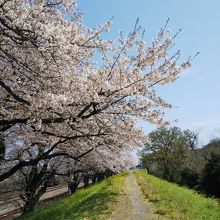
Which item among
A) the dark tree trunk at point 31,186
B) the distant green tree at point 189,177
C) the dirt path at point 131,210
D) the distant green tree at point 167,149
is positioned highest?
the distant green tree at point 167,149

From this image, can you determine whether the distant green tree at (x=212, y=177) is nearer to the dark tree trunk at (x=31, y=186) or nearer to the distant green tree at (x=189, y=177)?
the distant green tree at (x=189, y=177)

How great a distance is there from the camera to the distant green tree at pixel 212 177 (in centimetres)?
3922

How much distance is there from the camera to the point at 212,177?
3984 centimetres

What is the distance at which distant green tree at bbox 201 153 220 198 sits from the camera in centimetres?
3922

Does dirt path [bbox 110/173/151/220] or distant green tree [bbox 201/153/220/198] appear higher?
distant green tree [bbox 201/153/220/198]

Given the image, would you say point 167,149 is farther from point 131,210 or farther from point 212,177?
point 131,210

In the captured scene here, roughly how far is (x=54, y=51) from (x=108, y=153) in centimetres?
1591

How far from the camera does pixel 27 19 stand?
254 inches

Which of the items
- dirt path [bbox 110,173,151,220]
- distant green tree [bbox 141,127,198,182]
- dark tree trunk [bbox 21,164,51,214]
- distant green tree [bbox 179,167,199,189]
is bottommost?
dirt path [bbox 110,173,151,220]

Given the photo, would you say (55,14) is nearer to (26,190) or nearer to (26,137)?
(26,137)

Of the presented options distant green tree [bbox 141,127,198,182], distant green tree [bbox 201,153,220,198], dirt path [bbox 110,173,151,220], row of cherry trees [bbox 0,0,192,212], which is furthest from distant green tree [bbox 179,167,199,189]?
row of cherry trees [bbox 0,0,192,212]

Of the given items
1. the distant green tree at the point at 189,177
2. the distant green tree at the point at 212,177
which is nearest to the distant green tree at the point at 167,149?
the distant green tree at the point at 189,177

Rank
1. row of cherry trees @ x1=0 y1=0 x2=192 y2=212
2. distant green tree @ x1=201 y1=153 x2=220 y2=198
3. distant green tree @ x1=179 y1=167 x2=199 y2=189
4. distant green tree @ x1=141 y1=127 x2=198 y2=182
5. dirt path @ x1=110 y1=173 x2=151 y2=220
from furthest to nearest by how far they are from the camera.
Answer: distant green tree @ x1=141 y1=127 x2=198 y2=182 → distant green tree @ x1=179 y1=167 x2=199 y2=189 → distant green tree @ x1=201 y1=153 x2=220 y2=198 → dirt path @ x1=110 y1=173 x2=151 y2=220 → row of cherry trees @ x1=0 y1=0 x2=192 y2=212

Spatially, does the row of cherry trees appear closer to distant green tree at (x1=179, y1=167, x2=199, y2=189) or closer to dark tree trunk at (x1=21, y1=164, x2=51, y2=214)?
dark tree trunk at (x1=21, y1=164, x2=51, y2=214)
